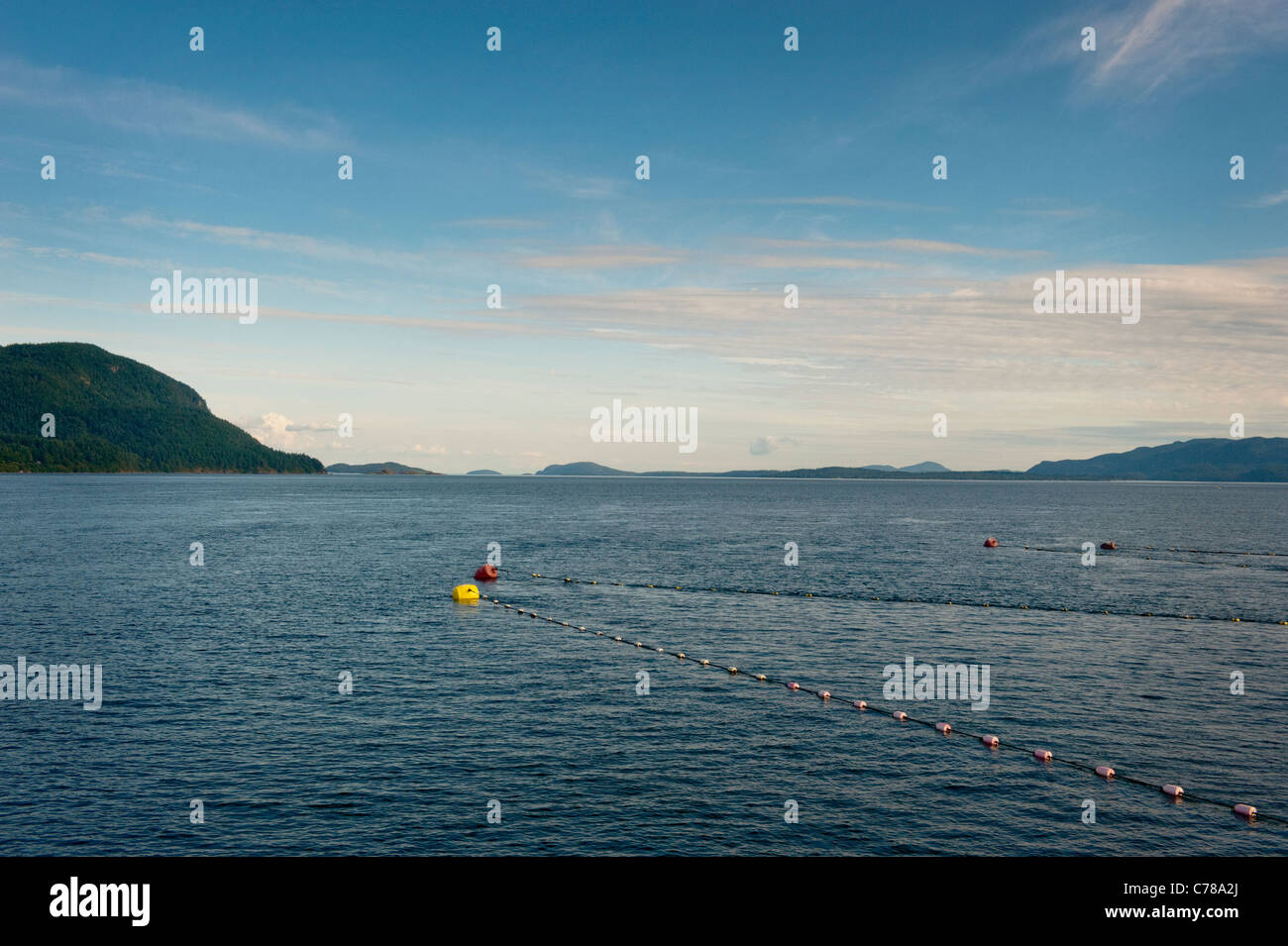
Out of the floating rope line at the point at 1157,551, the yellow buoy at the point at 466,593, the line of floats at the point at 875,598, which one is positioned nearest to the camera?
the line of floats at the point at 875,598

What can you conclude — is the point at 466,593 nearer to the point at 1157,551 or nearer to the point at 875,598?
the point at 875,598

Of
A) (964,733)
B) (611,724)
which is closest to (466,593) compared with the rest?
(611,724)

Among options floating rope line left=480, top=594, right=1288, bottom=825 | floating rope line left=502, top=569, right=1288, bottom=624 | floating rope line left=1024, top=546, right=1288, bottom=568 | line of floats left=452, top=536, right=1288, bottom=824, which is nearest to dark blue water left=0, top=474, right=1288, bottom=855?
floating rope line left=480, top=594, right=1288, bottom=825

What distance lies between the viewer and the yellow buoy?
9982cm

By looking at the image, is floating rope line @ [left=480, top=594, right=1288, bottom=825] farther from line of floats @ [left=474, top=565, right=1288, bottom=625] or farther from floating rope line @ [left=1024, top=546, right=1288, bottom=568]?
floating rope line @ [left=1024, top=546, right=1288, bottom=568]

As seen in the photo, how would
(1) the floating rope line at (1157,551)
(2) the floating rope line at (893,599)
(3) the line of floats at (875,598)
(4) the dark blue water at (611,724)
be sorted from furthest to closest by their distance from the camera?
(1) the floating rope line at (1157,551) < (2) the floating rope line at (893,599) < (3) the line of floats at (875,598) < (4) the dark blue water at (611,724)

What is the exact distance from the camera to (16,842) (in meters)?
35.7

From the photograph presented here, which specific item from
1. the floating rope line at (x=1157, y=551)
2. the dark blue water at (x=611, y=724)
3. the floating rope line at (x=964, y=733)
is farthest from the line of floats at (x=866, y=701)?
the floating rope line at (x=1157, y=551)

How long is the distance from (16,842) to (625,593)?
74314 millimetres

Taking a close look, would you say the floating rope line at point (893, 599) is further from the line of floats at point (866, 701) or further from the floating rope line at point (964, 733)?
the floating rope line at point (964, 733)

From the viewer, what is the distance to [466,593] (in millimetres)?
100125

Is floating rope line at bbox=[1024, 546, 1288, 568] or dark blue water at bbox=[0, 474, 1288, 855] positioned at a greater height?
floating rope line at bbox=[1024, 546, 1288, 568]

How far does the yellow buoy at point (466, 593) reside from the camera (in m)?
99.8
